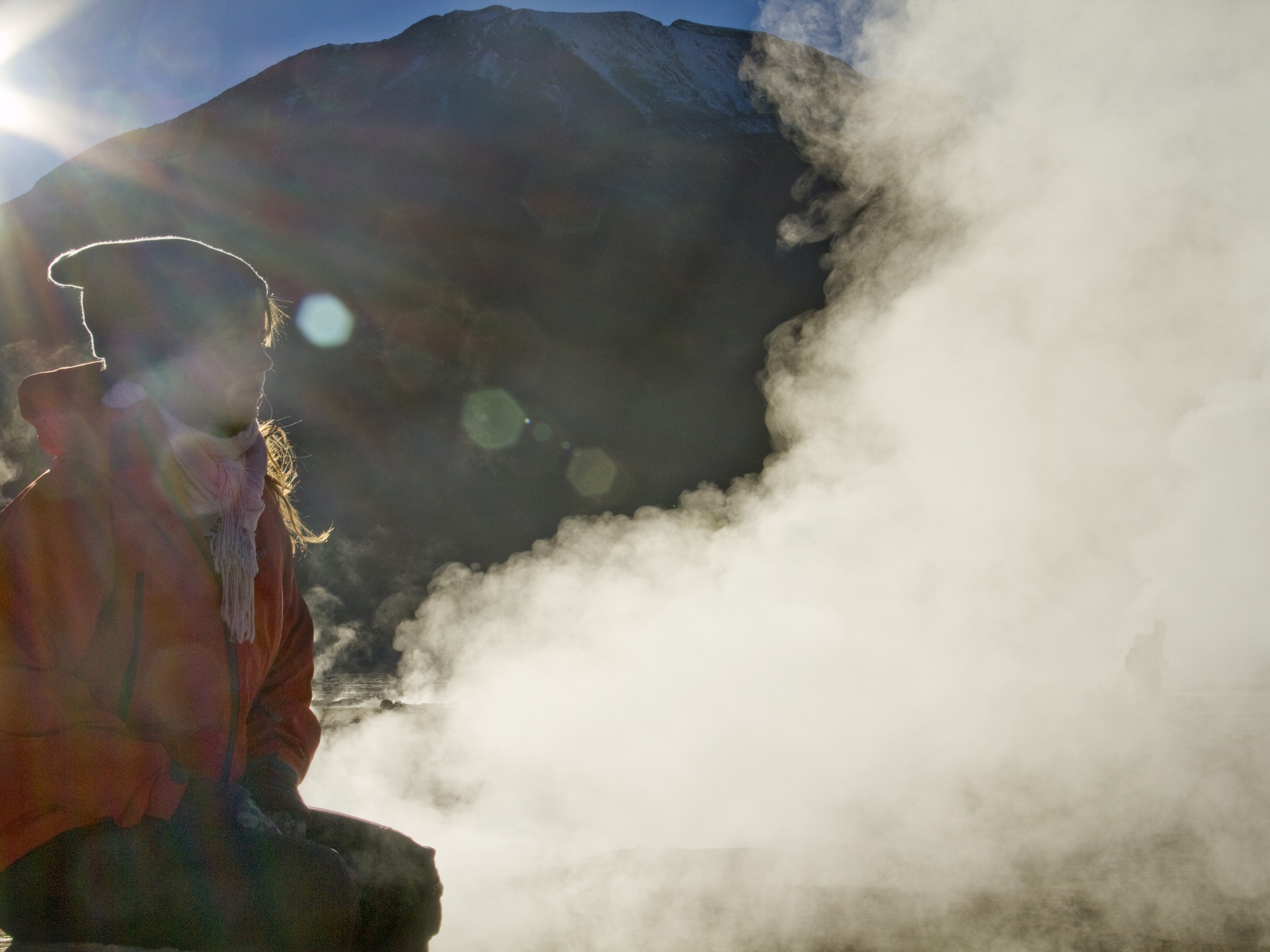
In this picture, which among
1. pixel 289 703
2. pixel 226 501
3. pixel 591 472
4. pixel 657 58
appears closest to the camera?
pixel 226 501

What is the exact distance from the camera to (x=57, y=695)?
1.15 meters

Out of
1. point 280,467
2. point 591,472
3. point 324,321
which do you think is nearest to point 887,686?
point 280,467

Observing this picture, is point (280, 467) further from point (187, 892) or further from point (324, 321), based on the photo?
point (324, 321)

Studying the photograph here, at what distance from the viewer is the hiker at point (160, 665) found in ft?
3.76

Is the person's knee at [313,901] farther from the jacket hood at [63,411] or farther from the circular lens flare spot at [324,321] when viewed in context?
the circular lens flare spot at [324,321]

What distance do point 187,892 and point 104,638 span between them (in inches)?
15.6

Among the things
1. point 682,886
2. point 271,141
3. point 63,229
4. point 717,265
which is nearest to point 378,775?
point 682,886

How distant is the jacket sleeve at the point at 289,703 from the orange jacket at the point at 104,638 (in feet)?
0.31

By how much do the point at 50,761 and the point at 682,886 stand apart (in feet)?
9.41

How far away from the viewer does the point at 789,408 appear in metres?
10.7

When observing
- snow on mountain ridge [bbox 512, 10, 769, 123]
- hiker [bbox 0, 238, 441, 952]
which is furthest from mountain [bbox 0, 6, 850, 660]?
hiker [bbox 0, 238, 441, 952]

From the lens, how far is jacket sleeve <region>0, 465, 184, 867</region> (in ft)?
3.64

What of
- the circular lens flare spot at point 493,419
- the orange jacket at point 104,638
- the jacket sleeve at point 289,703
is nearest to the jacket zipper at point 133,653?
the orange jacket at point 104,638

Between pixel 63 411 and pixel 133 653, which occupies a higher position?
pixel 63 411
